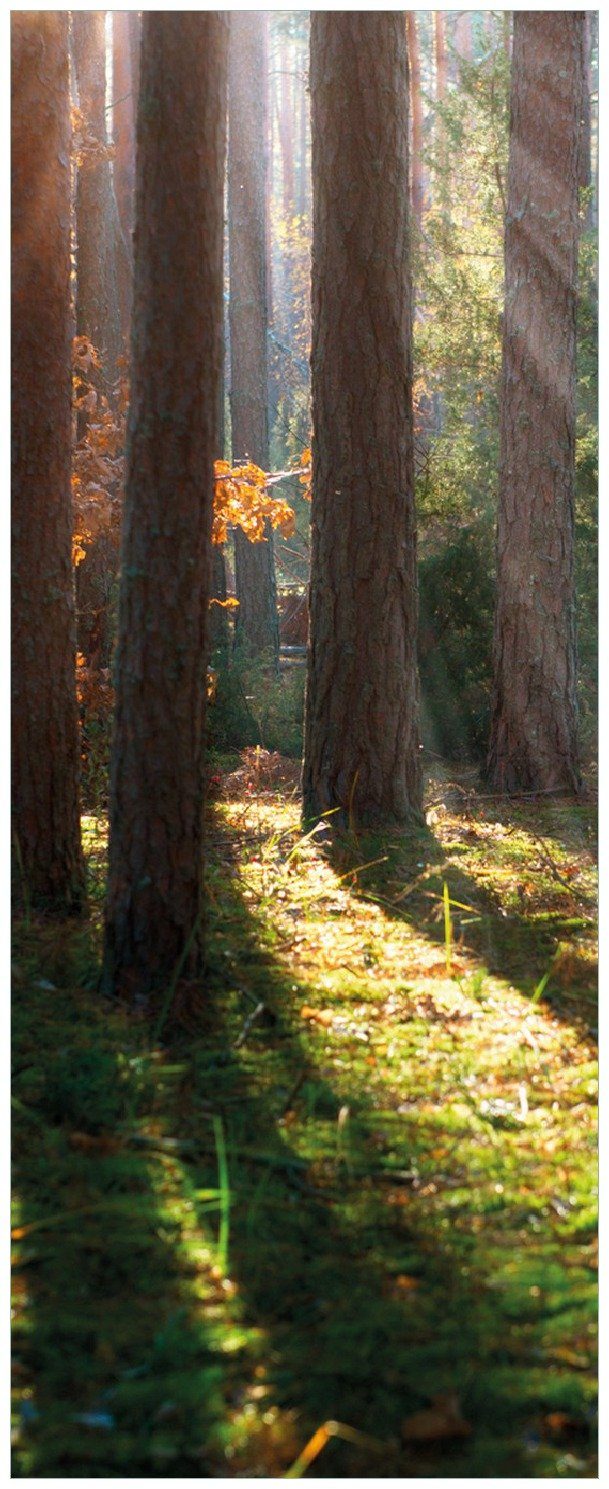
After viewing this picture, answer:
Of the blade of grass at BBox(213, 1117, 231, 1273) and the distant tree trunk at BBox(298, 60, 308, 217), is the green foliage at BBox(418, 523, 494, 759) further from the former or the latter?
the distant tree trunk at BBox(298, 60, 308, 217)

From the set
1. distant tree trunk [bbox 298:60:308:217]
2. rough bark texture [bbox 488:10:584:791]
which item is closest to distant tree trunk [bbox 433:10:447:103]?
distant tree trunk [bbox 298:60:308:217]

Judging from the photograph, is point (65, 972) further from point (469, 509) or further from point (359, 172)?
point (469, 509)

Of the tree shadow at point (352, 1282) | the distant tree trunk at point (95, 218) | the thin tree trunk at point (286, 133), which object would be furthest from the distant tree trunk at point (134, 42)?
the tree shadow at point (352, 1282)

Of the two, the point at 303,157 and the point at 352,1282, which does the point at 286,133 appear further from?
the point at 352,1282

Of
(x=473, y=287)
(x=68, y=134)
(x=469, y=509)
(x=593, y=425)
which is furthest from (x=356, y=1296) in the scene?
(x=473, y=287)

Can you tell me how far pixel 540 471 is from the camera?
27.8ft

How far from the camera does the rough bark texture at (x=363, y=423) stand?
251 inches

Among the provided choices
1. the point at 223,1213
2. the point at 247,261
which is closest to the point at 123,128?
the point at 247,261

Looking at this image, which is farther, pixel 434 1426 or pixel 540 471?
pixel 540 471

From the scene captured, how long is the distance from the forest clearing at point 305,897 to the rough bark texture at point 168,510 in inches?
0.5

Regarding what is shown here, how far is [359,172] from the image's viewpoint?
6367 millimetres

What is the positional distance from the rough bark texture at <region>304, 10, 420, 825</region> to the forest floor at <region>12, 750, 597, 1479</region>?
1.50 m

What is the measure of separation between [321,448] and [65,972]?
3329 millimetres

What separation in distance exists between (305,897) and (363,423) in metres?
2.50
